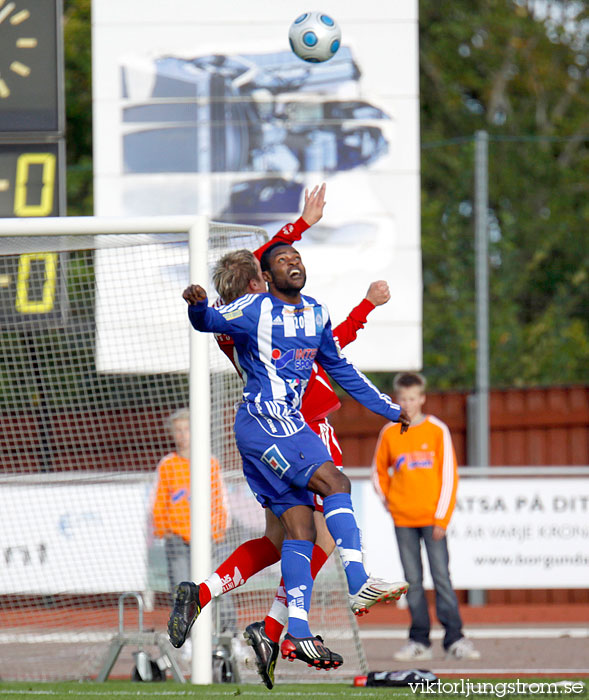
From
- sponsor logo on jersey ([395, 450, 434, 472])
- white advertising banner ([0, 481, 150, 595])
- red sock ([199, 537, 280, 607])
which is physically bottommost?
white advertising banner ([0, 481, 150, 595])

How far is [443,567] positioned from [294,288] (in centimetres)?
365

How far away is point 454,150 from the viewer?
15711 millimetres

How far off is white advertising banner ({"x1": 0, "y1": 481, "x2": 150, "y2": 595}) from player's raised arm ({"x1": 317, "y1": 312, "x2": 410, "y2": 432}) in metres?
2.94

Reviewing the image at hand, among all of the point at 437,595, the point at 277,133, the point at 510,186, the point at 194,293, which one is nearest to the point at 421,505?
the point at 437,595

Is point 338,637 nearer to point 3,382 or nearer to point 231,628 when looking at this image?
point 231,628

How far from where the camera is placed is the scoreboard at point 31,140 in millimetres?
Result: 8383

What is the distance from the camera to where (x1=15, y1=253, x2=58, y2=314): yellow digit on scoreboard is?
328 inches

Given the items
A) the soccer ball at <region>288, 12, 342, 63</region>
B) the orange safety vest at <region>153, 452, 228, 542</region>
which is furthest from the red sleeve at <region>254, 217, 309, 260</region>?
the orange safety vest at <region>153, 452, 228, 542</region>

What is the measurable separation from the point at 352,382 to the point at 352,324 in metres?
0.44

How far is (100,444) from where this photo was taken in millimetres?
9180

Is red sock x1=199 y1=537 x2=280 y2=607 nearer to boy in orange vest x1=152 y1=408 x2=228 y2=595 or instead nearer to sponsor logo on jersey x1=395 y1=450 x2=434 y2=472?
boy in orange vest x1=152 y1=408 x2=228 y2=595

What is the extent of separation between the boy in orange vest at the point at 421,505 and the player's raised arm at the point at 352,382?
273cm

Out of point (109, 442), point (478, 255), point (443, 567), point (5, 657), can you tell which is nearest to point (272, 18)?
point (478, 255)

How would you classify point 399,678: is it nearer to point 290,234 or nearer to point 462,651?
point 462,651
